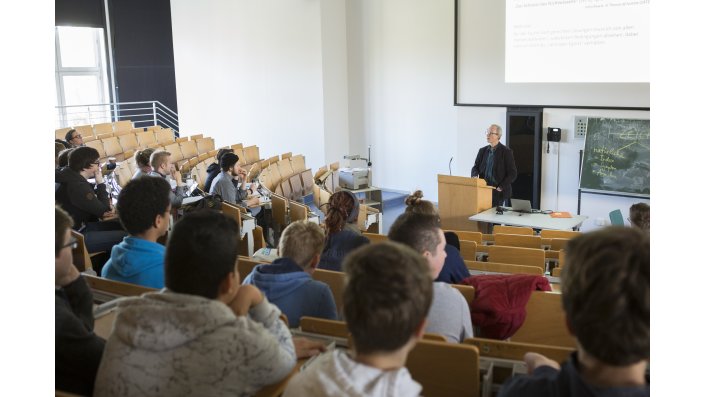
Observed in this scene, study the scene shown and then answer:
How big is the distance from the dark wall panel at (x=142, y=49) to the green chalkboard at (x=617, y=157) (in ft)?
33.8

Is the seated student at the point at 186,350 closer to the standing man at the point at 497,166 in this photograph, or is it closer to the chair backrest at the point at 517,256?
the chair backrest at the point at 517,256

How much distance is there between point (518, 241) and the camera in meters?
5.81

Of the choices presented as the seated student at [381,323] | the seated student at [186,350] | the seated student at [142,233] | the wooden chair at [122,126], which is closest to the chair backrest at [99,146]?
the wooden chair at [122,126]

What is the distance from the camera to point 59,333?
7.04 ft

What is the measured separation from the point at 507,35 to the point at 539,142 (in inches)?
64.8

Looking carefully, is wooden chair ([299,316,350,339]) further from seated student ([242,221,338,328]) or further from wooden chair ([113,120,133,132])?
wooden chair ([113,120,133,132])

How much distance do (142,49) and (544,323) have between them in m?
14.3

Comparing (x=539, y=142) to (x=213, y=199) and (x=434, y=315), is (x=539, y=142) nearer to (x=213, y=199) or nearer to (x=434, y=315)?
(x=213, y=199)

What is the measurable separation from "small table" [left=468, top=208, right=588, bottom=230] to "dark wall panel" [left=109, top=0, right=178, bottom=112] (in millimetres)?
10542

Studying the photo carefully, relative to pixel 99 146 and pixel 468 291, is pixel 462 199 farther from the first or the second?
pixel 99 146

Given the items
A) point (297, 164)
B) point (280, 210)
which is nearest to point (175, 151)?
point (297, 164)

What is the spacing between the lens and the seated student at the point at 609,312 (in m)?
1.36
